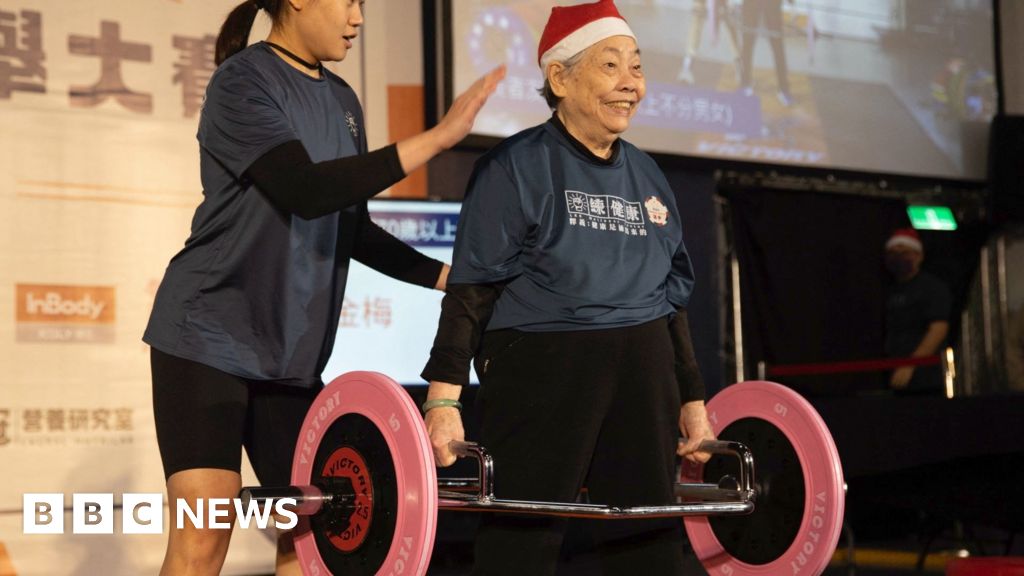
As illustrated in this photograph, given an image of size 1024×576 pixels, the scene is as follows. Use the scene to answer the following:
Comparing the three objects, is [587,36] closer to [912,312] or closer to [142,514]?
[142,514]

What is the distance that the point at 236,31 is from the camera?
2281mm

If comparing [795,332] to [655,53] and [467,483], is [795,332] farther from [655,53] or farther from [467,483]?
[467,483]

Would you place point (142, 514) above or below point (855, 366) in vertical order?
below

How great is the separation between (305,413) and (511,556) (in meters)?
0.45

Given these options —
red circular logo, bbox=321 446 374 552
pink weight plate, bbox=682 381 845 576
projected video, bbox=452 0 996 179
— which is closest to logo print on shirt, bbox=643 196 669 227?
pink weight plate, bbox=682 381 845 576

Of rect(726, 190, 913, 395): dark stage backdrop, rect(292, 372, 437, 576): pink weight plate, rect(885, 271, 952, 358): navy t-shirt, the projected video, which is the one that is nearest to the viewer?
rect(292, 372, 437, 576): pink weight plate

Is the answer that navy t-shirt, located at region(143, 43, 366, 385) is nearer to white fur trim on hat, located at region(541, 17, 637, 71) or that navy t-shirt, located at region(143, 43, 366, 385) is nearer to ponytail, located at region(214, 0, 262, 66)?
ponytail, located at region(214, 0, 262, 66)

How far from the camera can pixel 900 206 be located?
690cm

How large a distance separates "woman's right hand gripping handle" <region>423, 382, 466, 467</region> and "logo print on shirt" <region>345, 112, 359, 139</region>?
19.7 inches

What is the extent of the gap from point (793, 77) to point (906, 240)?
1111 mm

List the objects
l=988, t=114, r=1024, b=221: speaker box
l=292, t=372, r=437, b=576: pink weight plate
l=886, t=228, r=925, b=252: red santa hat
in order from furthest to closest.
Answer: l=988, t=114, r=1024, b=221: speaker box
l=886, t=228, r=925, b=252: red santa hat
l=292, t=372, r=437, b=576: pink weight plate

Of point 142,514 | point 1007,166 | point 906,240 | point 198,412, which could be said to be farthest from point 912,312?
point 198,412

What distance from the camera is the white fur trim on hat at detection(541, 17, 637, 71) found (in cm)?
232

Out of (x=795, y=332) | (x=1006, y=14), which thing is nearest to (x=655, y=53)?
(x=795, y=332)
